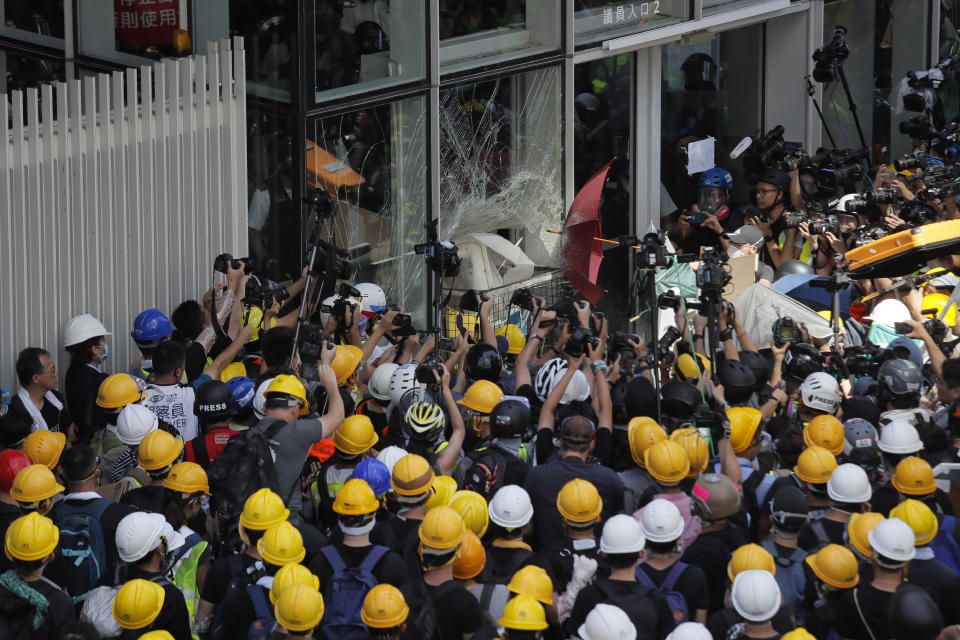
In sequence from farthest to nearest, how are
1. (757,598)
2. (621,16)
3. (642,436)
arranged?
(621,16)
(642,436)
(757,598)

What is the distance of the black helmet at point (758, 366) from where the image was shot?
337 inches

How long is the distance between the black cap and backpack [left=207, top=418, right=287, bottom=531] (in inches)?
22.5

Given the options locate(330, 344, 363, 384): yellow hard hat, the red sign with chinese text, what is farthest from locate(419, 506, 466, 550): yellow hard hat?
the red sign with chinese text

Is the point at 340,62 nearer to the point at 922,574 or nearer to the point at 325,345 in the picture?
the point at 325,345

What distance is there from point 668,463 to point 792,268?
627 cm

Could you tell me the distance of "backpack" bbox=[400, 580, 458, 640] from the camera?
541 cm

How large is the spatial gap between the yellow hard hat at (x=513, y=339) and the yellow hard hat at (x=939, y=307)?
3287mm

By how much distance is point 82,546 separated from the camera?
6234 mm

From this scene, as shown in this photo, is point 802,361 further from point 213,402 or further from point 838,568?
point 213,402

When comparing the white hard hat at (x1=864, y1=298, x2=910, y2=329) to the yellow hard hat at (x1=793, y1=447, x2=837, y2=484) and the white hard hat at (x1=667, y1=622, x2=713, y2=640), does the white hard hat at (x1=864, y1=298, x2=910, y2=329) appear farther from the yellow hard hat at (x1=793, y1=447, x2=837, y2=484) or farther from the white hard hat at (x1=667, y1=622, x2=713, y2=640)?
the white hard hat at (x1=667, y1=622, x2=713, y2=640)

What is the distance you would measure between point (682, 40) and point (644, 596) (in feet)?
32.9

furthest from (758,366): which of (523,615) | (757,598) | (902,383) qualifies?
(523,615)

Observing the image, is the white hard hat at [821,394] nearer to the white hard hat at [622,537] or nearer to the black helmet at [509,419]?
the black helmet at [509,419]

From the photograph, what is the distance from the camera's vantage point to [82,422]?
8.03 m
